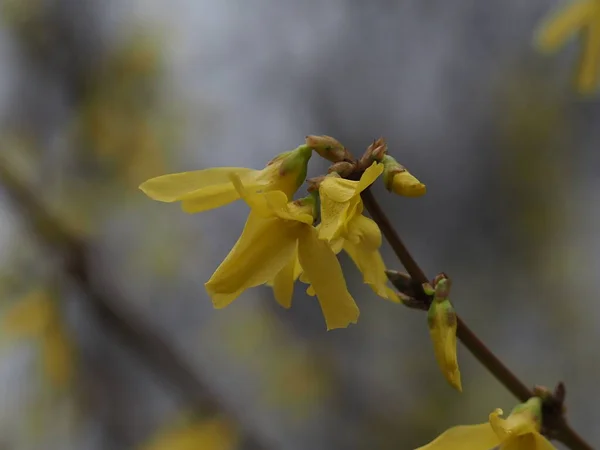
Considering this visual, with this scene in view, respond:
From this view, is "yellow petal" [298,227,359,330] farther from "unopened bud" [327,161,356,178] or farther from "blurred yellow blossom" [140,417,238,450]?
"blurred yellow blossom" [140,417,238,450]

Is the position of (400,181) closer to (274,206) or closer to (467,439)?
(274,206)

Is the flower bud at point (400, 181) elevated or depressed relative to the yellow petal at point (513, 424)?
elevated

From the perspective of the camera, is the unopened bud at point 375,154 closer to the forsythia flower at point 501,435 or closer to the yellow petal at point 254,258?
the yellow petal at point 254,258

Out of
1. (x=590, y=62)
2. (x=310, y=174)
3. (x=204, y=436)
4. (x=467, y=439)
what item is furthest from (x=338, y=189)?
(x=310, y=174)

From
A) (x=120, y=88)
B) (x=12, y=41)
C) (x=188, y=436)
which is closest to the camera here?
(x=188, y=436)

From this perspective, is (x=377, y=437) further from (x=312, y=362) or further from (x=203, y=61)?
(x=203, y=61)

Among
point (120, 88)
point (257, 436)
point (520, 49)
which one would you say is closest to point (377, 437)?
point (257, 436)

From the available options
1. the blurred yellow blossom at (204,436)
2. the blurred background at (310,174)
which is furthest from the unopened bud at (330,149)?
the blurred background at (310,174)
